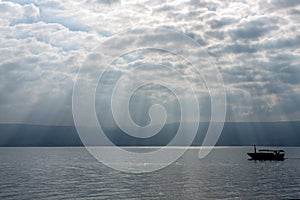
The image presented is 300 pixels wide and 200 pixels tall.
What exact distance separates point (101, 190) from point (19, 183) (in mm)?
30850

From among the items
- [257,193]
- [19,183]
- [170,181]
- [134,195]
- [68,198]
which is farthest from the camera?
[170,181]

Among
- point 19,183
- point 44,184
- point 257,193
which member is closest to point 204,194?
point 257,193

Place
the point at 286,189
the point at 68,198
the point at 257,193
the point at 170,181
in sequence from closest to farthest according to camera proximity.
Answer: the point at 68,198
the point at 257,193
the point at 286,189
the point at 170,181

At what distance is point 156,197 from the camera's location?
87812 mm

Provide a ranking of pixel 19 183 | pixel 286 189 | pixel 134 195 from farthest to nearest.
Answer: pixel 19 183
pixel 286 189
pixel 134 195

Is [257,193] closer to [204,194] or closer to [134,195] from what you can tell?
[204,194]

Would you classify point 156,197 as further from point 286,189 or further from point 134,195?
point 286,189

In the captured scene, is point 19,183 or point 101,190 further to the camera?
point 19,183

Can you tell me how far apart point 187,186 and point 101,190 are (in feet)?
85.5

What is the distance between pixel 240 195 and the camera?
300 feet

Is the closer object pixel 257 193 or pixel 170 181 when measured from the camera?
pixel 257 193

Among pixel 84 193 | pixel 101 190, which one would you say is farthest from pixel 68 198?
pixel 101 190

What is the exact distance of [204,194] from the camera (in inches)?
3656

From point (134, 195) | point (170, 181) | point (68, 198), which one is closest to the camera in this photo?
point (68, 198)
